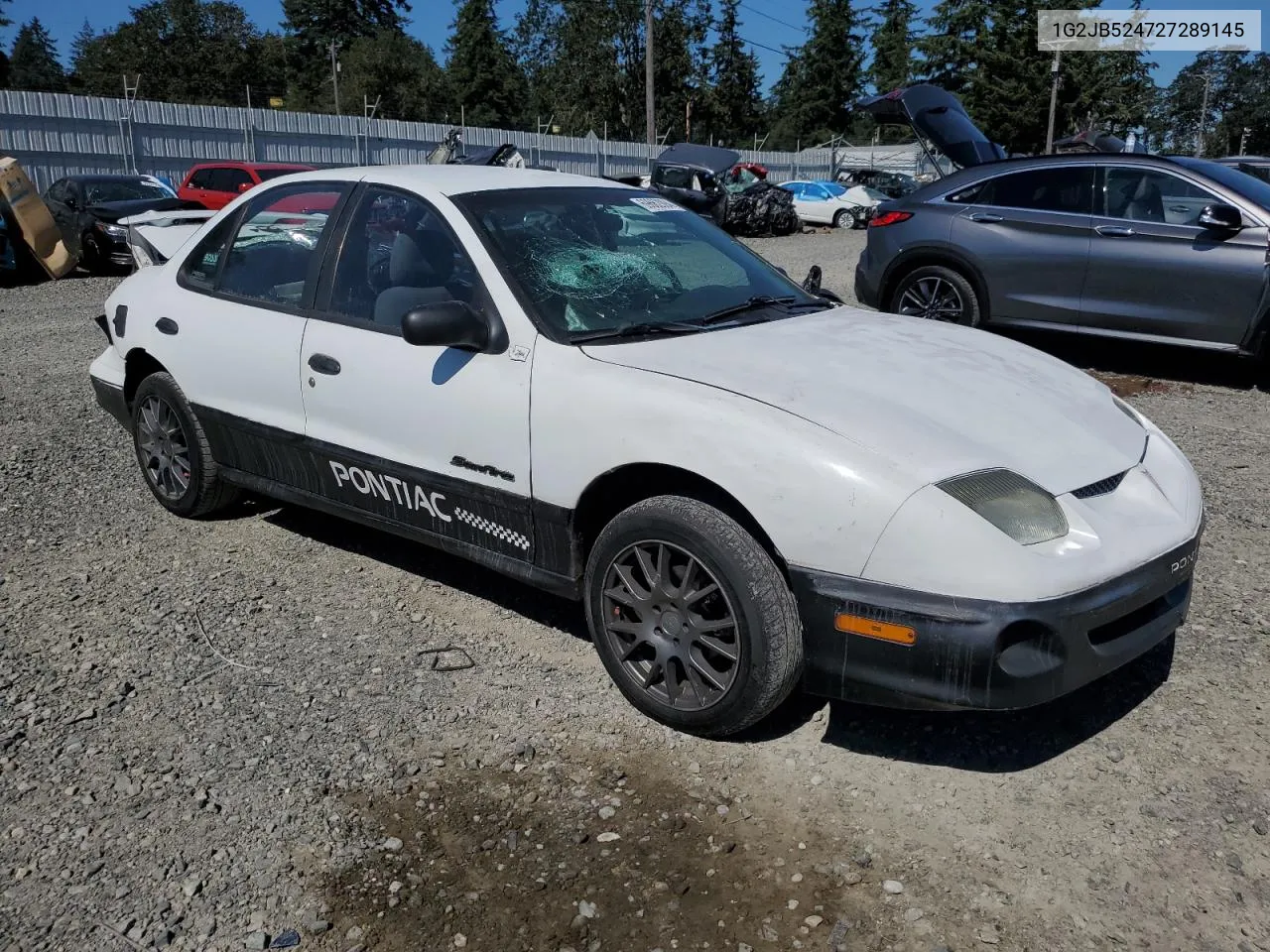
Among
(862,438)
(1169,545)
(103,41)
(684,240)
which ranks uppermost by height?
(103,41)

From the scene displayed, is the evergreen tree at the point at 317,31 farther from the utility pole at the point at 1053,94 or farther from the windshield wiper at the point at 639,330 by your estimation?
the windshield wiper at the point at 639,330

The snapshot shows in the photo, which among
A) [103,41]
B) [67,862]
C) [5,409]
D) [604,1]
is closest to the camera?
[67,862]

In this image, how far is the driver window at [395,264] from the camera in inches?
148

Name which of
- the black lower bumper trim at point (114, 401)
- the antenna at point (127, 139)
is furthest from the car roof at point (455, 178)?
the antenna at point (127, 139)

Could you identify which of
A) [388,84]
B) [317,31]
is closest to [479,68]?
[388,84]

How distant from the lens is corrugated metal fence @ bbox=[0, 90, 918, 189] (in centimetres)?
1972

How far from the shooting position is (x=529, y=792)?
2.98m

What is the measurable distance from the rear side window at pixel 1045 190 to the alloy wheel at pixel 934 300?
0.70m

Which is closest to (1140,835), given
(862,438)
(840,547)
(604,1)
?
(840,547)

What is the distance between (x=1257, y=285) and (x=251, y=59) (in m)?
81.9

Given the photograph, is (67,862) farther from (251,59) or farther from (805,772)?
(251,59)

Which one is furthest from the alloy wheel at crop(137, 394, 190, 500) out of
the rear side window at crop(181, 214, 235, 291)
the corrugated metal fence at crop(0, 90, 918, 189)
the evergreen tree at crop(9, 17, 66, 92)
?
the evergreen tree at crop(9, 17, 66, 92)

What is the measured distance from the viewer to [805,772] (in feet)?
10.0

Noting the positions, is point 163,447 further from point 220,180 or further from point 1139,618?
point 220,180
